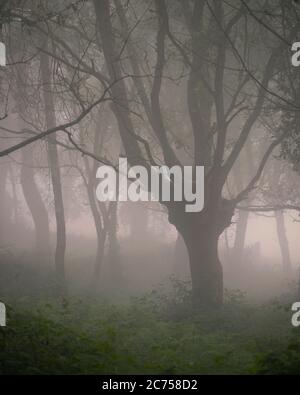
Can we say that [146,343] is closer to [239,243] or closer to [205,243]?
[205,243]

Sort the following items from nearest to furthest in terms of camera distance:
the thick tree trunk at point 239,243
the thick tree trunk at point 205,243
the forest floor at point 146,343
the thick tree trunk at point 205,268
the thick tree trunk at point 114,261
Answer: the forest floor at point 146,343, the thick tree trunk at point 205,243, the thick tree trunk at point 205,268, the thick tree trunk at point 114,261, the thick tree trunk at point 239,243

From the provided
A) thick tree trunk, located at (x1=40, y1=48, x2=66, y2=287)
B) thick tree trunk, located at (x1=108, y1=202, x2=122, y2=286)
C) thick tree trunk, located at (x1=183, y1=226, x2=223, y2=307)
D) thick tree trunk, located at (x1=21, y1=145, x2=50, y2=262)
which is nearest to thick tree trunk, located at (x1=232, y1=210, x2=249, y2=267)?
thick tree trunk, located at (x1=108, y1=202, x2=122, y2=286)

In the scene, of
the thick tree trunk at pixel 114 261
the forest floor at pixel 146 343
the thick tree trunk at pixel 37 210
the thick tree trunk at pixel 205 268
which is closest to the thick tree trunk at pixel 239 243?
the thick tree trunk at pixel 114 261

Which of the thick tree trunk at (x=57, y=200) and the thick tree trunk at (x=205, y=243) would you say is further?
the thick tree trunk at (x=57, y=200)

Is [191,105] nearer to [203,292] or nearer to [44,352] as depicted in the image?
[203,292]

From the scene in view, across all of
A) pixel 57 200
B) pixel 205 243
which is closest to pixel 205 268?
pixel 205 243

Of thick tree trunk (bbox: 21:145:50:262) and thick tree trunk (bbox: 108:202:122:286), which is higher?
thick tree trunk (bbox: 21:145:50:262)

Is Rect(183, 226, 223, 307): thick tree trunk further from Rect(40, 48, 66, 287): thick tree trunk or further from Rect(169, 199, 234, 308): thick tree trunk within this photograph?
Rect(40, 48, 66, 287): thick tree trunk

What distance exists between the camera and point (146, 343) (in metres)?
9.32

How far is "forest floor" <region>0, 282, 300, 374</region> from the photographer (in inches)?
283

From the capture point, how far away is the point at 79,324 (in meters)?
10.5

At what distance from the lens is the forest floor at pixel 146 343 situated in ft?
23.6

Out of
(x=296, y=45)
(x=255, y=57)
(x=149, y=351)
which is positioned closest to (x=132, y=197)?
(x=255, y=57)

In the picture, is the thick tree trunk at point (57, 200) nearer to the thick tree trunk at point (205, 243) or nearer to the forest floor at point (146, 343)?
the forest floor at point (146, 343)
